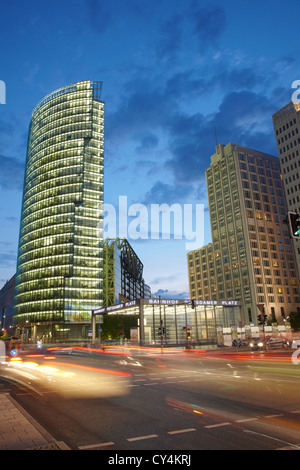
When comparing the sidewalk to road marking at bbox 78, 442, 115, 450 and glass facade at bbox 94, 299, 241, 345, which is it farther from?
glass facade at bbox 94, 299, 241, 345

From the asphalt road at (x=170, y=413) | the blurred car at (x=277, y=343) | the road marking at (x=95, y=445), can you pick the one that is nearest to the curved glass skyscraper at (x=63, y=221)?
the blurred car at (x=277, y=343)

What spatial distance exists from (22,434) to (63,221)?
122 meters

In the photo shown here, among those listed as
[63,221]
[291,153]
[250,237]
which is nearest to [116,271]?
[63,221]

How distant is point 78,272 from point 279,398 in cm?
11455

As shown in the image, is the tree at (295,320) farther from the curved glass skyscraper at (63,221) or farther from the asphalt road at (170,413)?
the asphalt road at (170,413)

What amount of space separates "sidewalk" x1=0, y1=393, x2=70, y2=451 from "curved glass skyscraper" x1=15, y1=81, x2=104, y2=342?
367ft

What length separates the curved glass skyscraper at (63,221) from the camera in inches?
4692

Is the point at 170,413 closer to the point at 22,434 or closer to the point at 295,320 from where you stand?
the point at 22,434

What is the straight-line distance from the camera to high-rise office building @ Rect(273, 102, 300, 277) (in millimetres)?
114875

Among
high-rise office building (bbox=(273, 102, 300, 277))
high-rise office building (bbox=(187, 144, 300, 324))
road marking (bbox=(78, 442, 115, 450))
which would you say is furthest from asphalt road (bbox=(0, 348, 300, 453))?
high-rise office building (bbox=(273, 102, 300, 277))

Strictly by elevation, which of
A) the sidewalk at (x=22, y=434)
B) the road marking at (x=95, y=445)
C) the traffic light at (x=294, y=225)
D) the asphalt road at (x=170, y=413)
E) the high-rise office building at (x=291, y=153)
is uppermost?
the high-rise office building at (x=291, y=153)

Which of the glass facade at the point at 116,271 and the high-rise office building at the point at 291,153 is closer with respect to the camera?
the high-rise office building at the point at 291,153

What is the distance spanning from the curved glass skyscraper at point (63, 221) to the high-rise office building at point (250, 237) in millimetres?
47272
